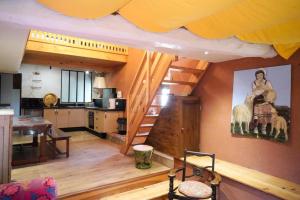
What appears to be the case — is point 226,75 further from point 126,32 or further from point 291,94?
point 126,32

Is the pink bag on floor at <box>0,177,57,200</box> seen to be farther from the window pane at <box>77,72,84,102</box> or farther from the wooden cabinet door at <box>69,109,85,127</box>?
the window pane at <box>77,72,84,102</box>

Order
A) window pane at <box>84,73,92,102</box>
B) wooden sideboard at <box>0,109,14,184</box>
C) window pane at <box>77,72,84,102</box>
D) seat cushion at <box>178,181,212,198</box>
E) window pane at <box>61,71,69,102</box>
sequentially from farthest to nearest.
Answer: window pane at <box>84,73,92,102</box> < window pane at <box>77,72,84,102</box> < window pane at <box>61,71,69,102</box> < seat cushion at <box>178,181,212,198</box> < wooden sideboard at <box>0,109,14,184</box>

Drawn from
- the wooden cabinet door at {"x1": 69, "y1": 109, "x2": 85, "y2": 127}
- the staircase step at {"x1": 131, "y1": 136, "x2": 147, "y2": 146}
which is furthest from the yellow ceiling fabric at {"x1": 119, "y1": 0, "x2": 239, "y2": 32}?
the wooden cabinet door at {"x1": 69, "y1": 109, "x2": 85, "y2": 127}

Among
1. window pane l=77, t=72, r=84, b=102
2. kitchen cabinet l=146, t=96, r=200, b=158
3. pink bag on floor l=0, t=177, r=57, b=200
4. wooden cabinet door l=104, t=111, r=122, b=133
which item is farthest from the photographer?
window pane l=77, t=72, r=84, b=102

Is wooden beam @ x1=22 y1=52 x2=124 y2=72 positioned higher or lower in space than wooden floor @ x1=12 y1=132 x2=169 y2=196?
higher

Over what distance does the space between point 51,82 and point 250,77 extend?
6951 millimetres

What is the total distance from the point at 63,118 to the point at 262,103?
247 inches

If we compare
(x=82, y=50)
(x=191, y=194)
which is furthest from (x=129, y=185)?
(x=82, y=50)

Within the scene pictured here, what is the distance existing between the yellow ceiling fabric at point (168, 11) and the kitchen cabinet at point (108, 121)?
14.3ft

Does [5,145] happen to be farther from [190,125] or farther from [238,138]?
[238,138]

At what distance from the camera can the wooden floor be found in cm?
301

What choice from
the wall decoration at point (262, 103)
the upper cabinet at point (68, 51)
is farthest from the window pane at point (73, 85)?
the wall decoration at point (262, 103)

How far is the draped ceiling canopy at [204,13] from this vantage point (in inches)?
54.2

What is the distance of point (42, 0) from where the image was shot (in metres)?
1.41
